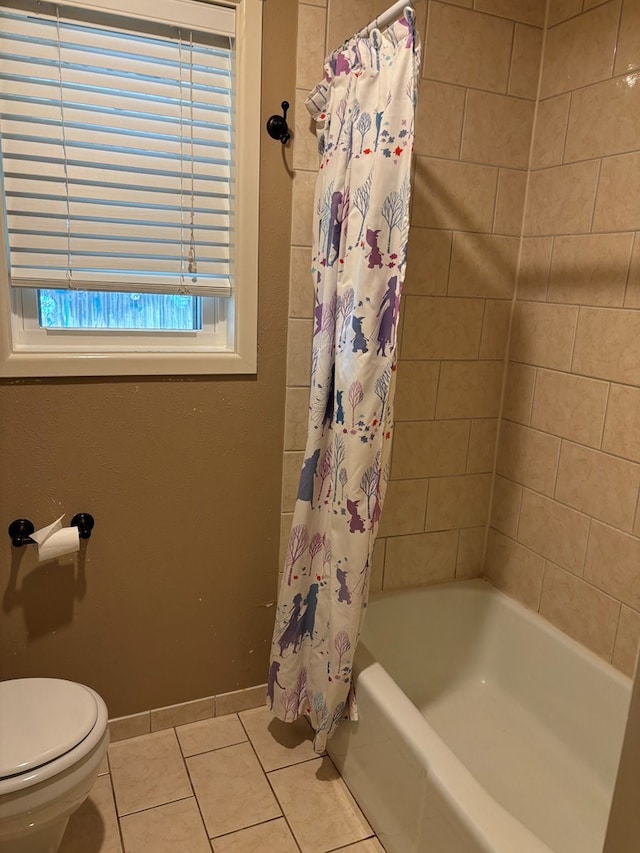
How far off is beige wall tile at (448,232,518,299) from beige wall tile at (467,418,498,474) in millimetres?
452

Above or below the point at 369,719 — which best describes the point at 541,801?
below

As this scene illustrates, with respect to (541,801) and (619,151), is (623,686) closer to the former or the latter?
(541,801)

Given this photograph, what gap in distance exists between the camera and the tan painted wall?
5.67ft

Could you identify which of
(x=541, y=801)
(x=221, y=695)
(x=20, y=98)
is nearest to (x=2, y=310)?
(x=20, y=98)

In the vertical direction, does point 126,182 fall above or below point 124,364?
above

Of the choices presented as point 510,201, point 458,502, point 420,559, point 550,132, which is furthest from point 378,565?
point 550,132

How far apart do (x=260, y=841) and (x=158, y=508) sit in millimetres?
952

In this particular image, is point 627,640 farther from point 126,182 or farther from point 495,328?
point 126,182

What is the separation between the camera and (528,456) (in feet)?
7.00

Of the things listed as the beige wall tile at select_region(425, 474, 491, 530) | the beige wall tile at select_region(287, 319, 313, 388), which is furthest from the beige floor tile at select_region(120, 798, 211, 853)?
the beige wall tile at select_region(287, 319, 313, 388)

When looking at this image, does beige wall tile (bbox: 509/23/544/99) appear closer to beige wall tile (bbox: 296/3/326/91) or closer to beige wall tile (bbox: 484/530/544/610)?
beige wall tile (bbox: 296/3/326/91)

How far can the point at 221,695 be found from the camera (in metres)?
2.12

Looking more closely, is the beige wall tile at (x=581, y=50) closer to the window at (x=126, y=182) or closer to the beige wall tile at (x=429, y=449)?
the window at (x=126, y=182)

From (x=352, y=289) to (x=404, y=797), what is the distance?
1.26 metres
